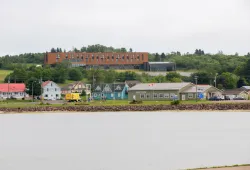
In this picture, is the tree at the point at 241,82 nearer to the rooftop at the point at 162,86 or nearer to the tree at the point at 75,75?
the rooftop at the point at 162,86

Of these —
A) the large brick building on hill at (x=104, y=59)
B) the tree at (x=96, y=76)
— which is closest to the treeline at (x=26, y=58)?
the large brick building on hill at (x=104, y=59)

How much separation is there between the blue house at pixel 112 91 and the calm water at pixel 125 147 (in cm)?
4828

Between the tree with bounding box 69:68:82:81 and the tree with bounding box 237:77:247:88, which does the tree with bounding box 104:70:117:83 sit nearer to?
the tree with bounding box 69:68:82:81

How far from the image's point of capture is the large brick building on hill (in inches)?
5502

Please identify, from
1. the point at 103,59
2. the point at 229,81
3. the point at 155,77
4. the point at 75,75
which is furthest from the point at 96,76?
the point at 103,59

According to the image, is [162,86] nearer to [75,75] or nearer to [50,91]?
[50,91]

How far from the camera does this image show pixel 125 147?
2794 cm

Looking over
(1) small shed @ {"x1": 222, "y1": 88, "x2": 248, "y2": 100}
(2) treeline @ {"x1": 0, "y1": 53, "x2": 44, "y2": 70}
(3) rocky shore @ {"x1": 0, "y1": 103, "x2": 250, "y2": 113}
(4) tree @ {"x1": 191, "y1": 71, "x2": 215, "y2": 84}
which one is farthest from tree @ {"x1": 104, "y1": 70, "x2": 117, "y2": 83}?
(2) treeline @ {"x1": 0, "y1": 53, "x2": 44, "y2": 70}

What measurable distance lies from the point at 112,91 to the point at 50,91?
11.2 meters

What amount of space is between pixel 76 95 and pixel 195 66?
6378 centimetres

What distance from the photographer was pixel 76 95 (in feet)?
267

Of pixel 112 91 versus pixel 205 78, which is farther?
pixel 205 78

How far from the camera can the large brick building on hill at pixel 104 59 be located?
139750 mm

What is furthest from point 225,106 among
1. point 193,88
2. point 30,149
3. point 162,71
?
point 162,71
